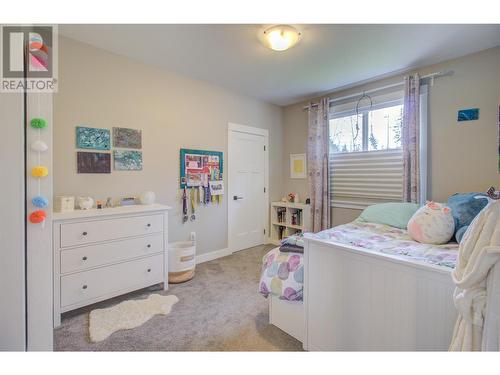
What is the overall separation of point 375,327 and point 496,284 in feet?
2.18

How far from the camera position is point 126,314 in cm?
193

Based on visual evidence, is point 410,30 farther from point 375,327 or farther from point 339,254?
point 375,327

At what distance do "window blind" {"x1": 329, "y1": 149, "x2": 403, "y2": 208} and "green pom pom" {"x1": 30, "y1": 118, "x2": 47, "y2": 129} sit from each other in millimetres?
3287

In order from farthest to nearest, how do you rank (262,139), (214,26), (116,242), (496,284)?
1. (262,139)
2. (116,242)
3. (214,26)
4. (496,284)

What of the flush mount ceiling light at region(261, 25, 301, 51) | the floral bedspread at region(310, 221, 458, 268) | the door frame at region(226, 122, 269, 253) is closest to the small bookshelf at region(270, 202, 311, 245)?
the door frame at region(226, 122, 269, 253)

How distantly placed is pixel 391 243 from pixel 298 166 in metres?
2.46

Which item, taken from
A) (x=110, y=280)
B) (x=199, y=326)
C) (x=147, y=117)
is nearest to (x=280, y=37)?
(x=147, y=117)

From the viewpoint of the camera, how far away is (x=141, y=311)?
1985mm

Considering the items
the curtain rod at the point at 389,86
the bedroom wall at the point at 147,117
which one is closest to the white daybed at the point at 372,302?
the bedroom wall at the point at 147,117

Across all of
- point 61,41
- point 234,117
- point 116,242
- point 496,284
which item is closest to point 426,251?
point 496,284

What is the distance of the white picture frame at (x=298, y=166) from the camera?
3930 millimetres

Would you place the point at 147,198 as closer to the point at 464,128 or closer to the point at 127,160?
the point at 127,160

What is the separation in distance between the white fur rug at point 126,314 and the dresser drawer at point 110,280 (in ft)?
0.44

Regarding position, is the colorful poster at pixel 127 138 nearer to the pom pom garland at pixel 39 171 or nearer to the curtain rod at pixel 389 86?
the pom pom garland at pixel 39 171
